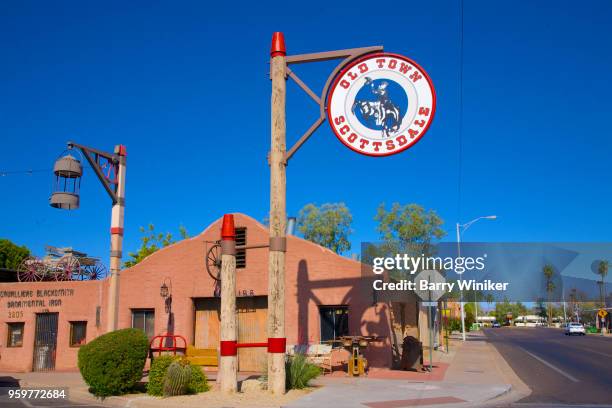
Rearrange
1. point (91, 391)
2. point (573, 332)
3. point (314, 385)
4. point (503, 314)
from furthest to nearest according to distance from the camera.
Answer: point (503, 314), point (573, 332), point (314, 385), point (91, 391)

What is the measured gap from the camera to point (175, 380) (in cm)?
1205

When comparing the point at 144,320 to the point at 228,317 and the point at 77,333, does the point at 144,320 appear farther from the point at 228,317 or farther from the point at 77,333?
the point at 228,317

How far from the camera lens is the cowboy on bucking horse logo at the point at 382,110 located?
11.9 metres

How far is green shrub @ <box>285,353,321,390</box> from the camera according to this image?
12.8m

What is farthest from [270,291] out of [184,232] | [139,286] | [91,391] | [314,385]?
[184,232]

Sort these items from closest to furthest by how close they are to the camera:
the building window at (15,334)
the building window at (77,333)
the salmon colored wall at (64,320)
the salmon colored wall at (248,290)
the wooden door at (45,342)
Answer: the salmon colored wall at (248,290), the salmon colored wall at (64,320), the wooden door at (45,342), the building window at (77,333), the building window at (15,334)

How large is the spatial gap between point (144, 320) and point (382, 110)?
39.7 feet

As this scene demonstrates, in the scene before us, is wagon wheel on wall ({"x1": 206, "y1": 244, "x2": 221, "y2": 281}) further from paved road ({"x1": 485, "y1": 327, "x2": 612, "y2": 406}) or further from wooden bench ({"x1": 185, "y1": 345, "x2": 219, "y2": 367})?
paved road ({"x1": 485, "y1": 327, "x2": 612, "y2": 406})

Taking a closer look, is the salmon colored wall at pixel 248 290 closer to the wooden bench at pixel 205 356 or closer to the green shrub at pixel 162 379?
the wooden bench at pixel 205 356

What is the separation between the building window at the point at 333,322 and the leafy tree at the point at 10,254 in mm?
43599

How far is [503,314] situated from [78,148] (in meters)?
172

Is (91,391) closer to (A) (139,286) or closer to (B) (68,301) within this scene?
(A) (139,286)

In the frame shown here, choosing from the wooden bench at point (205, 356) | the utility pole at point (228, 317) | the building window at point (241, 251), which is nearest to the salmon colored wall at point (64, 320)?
the wooden bench at point (205, 356)

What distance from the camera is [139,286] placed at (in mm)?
19812
